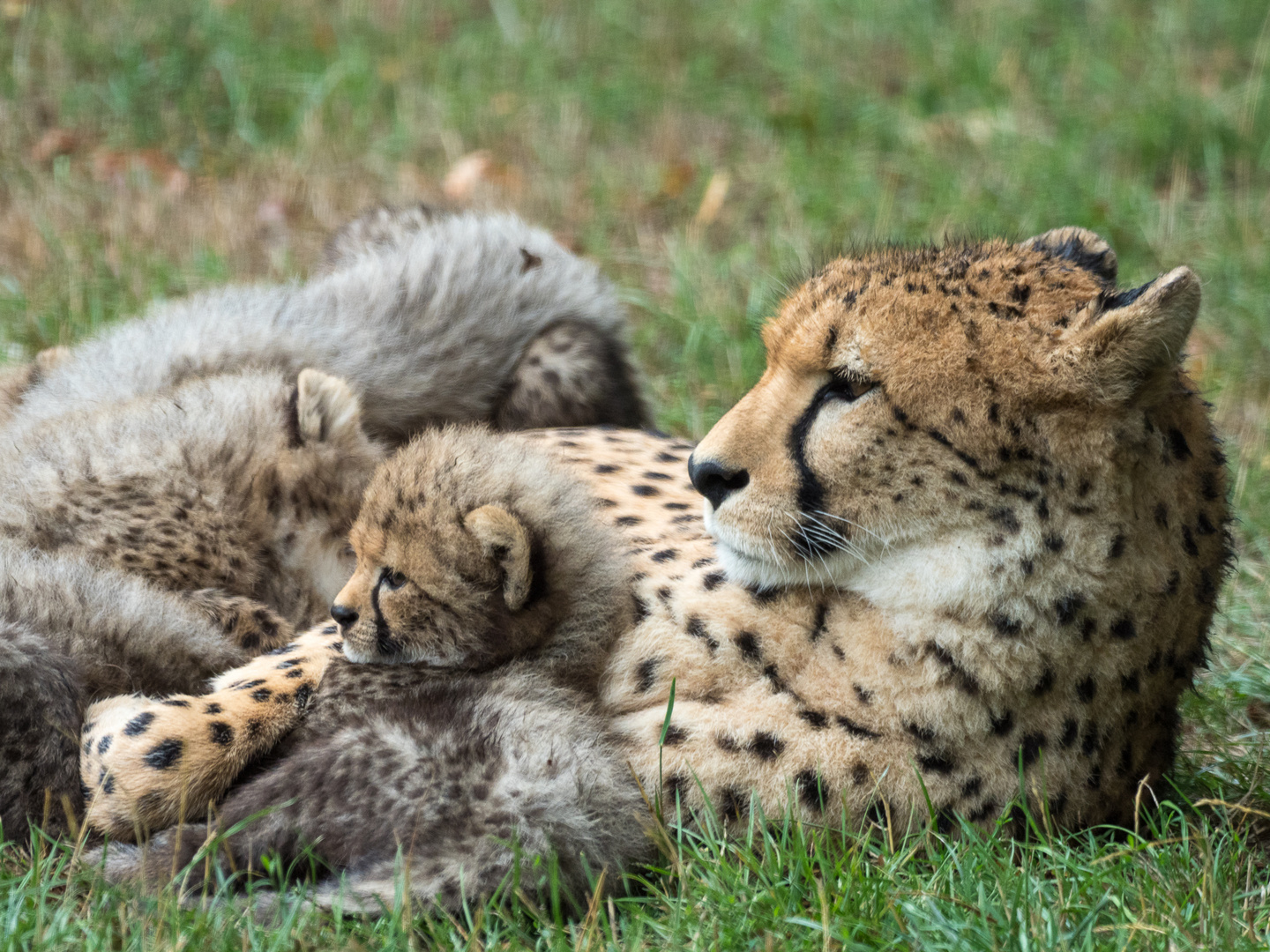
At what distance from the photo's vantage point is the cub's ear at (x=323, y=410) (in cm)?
381

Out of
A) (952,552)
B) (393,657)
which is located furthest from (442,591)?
(952,552)

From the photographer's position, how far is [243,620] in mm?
3383

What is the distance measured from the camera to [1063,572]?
2.61 m

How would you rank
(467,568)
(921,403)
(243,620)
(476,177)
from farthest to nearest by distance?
(476,177)
(243,620)
(467,568)
(921,403)

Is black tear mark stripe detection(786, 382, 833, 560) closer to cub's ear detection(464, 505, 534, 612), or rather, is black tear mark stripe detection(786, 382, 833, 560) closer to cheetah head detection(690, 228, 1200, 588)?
cheetah head detection(690, 228, 1200, 588)

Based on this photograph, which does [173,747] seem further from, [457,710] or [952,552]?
[952,552]

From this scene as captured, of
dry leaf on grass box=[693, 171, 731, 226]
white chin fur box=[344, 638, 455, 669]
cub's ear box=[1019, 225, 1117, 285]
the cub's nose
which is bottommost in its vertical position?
dry leaf on grass box=[693, 171, 731, 226]

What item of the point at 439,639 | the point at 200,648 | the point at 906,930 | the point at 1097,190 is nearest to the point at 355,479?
the point at 200,648

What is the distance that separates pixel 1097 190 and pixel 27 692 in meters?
5.08

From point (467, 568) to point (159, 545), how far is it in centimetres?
97

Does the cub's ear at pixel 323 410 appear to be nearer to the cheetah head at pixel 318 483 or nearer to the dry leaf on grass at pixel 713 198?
the cheetah head at pixel 318 483

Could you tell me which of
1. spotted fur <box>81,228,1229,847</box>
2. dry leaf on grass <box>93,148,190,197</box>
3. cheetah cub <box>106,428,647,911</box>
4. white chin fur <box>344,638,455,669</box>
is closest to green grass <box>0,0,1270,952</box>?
dry leaf on grass <box>93,148,190,197</box>

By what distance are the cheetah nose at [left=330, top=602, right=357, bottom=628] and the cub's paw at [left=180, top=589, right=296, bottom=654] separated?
495 mm

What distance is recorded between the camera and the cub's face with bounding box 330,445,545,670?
9.51 ft
